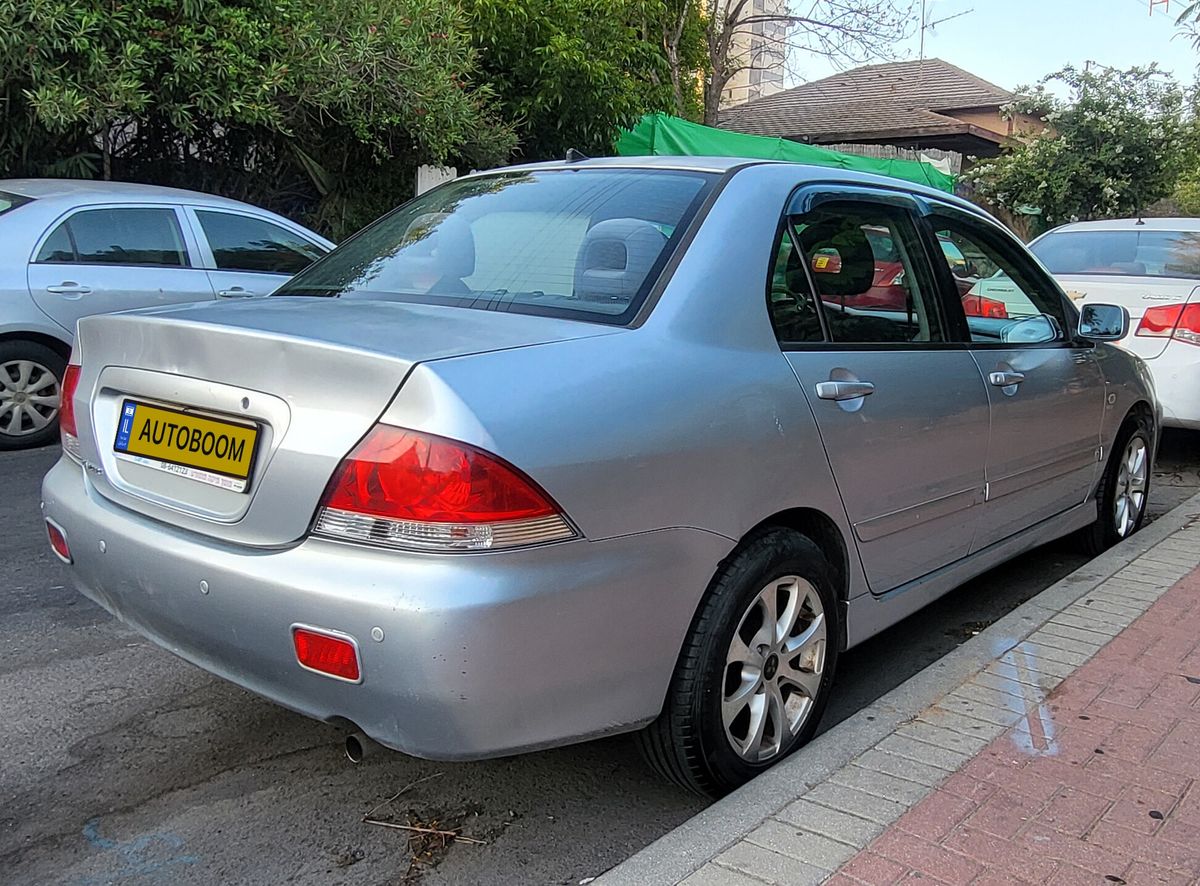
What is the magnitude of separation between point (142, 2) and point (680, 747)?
6998mm

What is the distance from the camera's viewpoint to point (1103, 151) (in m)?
15.9

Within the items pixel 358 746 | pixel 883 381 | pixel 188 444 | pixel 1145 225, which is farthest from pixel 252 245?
pixel 1145 225

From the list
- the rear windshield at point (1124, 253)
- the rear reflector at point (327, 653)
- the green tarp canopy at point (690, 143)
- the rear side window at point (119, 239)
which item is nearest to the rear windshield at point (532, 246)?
the rear reflector at point (327, 653)

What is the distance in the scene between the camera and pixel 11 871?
2.46m

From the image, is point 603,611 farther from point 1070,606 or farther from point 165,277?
point 165,277

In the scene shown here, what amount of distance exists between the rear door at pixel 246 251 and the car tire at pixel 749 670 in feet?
16.4

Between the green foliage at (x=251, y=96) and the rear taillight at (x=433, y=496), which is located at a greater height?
the green foliage at (x=251, y=96)

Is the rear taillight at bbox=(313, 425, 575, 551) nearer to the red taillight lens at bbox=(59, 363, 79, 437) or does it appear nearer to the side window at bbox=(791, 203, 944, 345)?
the red taillight lens at bbox=(59, 363, 79, 437)

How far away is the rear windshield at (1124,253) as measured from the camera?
7398 millimetres

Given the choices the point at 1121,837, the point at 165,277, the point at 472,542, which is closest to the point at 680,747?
the point at 472,542

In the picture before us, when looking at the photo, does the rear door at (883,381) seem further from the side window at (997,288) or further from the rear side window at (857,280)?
the side window at (997,288)

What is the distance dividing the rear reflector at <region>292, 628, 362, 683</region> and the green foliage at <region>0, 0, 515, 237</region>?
608 centimetres

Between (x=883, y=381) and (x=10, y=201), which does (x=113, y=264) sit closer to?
(x=10, y=201)

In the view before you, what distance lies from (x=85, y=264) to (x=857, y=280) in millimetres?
5079
